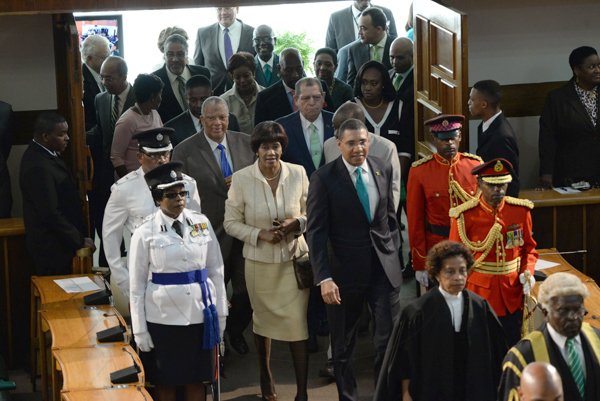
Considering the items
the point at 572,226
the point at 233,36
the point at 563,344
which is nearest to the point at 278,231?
the point at 563,344

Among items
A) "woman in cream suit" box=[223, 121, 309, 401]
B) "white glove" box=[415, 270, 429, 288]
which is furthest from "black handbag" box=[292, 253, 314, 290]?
"white glove" box=[415, 270, 429, 288]

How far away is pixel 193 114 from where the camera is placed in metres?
9.63

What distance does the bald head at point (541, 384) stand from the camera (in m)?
4.93

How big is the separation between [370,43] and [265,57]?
0.93 metres

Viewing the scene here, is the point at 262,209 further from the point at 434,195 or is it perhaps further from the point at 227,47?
the point at 227,47

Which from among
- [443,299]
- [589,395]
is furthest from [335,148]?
[589,395]

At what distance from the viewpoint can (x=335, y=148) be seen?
8641mm

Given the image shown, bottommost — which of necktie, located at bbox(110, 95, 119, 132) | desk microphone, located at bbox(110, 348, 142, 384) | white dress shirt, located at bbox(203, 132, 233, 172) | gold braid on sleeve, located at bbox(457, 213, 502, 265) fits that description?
desk microphone, located at bbox(110, 348, 142, 384)

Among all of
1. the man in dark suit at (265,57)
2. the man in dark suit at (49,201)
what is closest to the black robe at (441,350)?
the man in dark suit at (49,201)

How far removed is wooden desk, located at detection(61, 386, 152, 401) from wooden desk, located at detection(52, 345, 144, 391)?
6cm

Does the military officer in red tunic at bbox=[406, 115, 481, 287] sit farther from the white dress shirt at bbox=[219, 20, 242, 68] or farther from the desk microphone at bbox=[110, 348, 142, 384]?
the white dress shirt at bbox=[219, 20, 242, 68]

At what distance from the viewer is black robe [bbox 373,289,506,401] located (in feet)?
21.2

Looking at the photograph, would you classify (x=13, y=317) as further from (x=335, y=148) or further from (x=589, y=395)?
(x=589, y=395)

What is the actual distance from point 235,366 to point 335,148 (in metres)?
1.59
